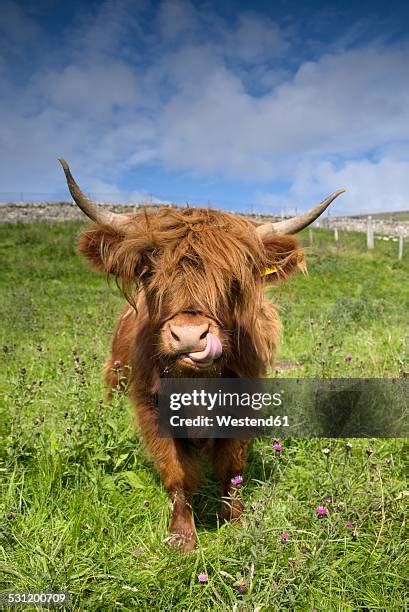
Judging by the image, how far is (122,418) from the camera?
148 inches

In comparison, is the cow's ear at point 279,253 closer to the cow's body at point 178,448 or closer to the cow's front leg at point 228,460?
the cow's body at point 178,448

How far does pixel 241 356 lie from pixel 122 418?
134cm

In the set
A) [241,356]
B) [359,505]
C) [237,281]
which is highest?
[237,281]

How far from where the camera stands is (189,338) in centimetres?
211

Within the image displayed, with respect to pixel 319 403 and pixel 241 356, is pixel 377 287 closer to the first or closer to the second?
pixel 319 403

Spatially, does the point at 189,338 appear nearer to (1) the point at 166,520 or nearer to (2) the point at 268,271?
(2) the point at 268,271

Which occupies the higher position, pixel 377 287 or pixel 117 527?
pixel 377 287

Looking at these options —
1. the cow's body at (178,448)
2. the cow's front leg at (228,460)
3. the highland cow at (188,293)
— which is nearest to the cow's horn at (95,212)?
the highland cow at (188,293)

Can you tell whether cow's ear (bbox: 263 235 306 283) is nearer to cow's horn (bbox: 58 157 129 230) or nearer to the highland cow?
the highland cow

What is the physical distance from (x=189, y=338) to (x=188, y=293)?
0.27 meters

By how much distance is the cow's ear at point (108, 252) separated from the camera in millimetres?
2551

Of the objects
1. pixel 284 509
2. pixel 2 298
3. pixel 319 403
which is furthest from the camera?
pixel 2 298

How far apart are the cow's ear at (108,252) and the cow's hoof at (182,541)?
1.38 meters

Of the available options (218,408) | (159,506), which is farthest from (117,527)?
(218,408)
